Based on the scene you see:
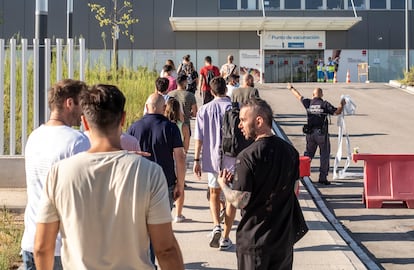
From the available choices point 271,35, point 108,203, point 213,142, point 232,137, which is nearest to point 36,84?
point 213,142

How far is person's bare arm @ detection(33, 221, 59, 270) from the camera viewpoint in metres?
2.98

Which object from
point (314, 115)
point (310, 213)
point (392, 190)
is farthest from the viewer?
point (314, 115)

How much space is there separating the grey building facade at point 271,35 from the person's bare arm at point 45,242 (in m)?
44.4

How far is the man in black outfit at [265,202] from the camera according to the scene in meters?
4.31

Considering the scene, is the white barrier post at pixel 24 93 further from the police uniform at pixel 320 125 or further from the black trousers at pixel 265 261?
the black trousers at pixel 265 261

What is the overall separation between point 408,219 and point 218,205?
3.48 metres

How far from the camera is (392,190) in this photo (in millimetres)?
9875

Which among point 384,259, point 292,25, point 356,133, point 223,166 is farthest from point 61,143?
point 292,25

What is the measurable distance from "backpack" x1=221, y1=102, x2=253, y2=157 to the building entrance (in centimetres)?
4202

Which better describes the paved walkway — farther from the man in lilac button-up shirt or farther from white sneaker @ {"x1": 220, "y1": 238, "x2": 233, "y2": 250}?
the man in lilac button-up shirt

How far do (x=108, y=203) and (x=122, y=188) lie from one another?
0.11 m

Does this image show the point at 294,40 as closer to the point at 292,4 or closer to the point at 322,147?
the point at 292,4

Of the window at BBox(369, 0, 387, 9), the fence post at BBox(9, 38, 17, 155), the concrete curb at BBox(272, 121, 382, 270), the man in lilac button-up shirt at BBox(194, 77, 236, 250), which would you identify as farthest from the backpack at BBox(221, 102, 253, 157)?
the window at BBox(369, 0, 387, 9)

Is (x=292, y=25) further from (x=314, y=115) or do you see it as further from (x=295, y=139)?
(x=314, y=115)
